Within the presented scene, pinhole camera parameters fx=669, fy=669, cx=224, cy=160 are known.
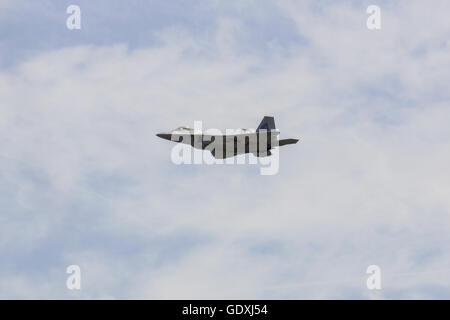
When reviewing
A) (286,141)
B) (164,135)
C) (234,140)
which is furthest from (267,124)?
(164,135)

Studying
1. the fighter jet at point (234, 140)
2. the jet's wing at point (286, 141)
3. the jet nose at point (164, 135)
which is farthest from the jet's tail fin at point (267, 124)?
the jet nose at point (164, 135)

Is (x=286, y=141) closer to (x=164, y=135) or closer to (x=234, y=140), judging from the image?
(x=234, y=140)

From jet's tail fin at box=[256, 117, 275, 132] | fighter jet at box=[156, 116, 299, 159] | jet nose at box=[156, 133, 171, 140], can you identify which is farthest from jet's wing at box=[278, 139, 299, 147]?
jet nose at box=[156, 133, 171, 140]

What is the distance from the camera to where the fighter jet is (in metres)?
147

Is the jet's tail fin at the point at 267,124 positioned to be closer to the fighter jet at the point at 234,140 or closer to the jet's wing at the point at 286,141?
the fighter jet at the point at 234,140

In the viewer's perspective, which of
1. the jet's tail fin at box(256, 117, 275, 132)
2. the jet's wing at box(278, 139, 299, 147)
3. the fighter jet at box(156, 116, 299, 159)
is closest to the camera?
the fighter jet at box(156, 116, 299, 159)

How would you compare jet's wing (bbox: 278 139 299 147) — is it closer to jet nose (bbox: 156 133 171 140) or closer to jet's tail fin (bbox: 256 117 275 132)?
jet's tail fin (bbox: 256 117 275 132)

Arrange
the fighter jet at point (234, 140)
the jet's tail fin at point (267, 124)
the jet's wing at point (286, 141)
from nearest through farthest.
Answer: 1. the fighter jet at point (234, 140)
2. the jet's wing at point (286, 141)
3. the jet's tail fin at point (267, 124)

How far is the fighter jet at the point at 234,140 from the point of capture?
14712cm

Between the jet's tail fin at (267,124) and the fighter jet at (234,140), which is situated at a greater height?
the jet's tail fin at (267,124)

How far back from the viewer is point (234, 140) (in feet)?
484
